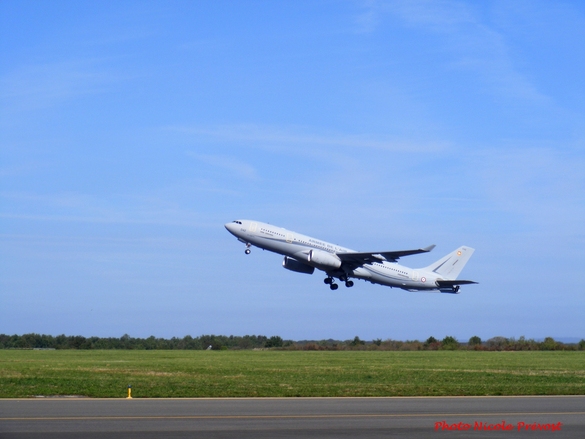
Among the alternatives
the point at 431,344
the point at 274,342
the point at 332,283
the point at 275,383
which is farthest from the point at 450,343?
the point at 275,383

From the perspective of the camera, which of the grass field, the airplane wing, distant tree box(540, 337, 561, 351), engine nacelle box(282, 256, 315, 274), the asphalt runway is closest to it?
the asphalt runway

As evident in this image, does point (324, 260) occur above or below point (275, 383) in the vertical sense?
above

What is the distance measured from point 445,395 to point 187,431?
438 inches

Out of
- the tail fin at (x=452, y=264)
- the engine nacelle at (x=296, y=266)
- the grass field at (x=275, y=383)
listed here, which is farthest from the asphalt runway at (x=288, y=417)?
the tail fin at (x=452, y=264)

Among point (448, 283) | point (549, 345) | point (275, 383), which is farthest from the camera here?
point (549, 345)

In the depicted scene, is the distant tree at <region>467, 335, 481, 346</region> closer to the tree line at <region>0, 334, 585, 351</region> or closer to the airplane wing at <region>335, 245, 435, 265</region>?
the tree line at <region>0, 334, 585, 351</region>

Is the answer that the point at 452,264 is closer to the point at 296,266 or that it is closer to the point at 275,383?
the point at 296,266

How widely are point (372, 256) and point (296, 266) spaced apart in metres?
6.36

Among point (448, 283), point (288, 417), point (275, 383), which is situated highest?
point (448, 283)

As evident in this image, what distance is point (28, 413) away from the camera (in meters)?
17.1

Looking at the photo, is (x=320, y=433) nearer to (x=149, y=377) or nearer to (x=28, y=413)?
(x=28, y=413)

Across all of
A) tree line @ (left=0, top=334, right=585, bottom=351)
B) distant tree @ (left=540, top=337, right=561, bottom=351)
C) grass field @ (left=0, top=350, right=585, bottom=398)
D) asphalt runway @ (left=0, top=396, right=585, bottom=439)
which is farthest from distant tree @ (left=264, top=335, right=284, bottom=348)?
asphalt runway @ (left=0, top=396, right=585, bottom=439)

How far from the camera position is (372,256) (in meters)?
47.7

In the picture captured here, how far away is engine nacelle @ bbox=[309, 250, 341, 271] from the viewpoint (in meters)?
47.2
